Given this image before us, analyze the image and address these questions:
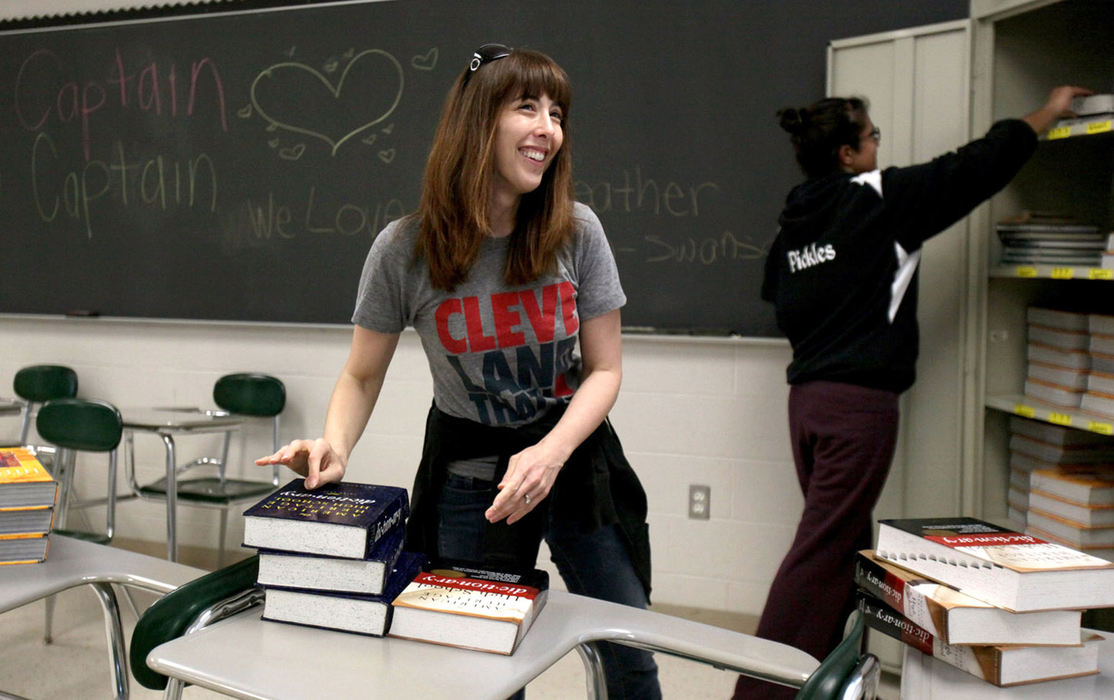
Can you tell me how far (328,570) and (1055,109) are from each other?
209 centimetres

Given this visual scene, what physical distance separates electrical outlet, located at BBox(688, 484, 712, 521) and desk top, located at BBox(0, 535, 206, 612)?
199 cm

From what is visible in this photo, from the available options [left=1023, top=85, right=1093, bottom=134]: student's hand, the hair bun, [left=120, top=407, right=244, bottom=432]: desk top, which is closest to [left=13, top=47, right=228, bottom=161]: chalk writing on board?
[left=120, top=407, right=244, bottom=432]: desk top

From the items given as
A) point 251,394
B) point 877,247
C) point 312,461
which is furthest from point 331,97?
point 312,461

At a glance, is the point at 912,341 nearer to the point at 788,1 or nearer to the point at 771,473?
the point at 771,473

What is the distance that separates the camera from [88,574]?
146cm

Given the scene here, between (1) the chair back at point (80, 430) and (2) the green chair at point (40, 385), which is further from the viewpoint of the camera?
(2) the green chair at point (40, 385)

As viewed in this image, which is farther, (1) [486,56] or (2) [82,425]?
(2) [82,425]

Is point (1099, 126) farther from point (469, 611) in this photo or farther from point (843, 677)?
point (469, 611)

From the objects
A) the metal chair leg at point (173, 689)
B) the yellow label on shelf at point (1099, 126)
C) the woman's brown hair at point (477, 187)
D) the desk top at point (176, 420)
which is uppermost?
the yellow label on shelf at point (1099, 126)

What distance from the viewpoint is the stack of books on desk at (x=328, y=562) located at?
1.14 m

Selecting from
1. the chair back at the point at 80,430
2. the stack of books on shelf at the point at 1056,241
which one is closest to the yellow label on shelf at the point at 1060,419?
the stack of books on shelf at the point at 1056,241

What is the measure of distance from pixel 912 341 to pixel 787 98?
3.38 feet

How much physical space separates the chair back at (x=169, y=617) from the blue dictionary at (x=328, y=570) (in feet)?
0.33

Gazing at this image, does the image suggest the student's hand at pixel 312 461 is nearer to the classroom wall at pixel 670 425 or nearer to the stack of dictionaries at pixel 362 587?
the stack of dictionaries at pixel 362 587
